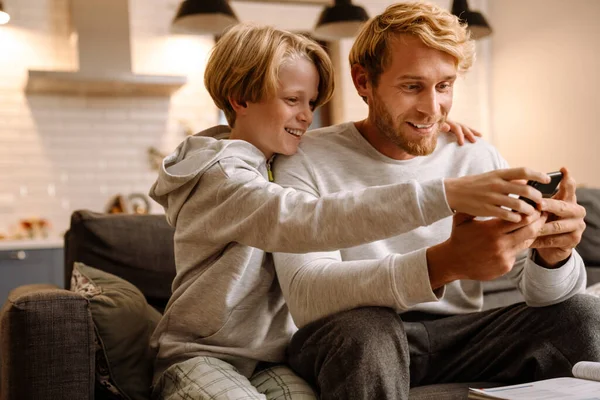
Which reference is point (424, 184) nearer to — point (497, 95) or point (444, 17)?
point (444, 17)

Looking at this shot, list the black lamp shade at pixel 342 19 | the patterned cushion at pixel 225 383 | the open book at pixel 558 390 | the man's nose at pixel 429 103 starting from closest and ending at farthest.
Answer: the open book at pixel 558 390 → the patterned cushion at pixel 225 383 → the man's nose at pixel 429 103 → the black lamp shade at pixel 342 19

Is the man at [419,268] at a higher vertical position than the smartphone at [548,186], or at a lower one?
lower

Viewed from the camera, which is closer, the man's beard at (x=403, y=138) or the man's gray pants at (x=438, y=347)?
the man's gray pants at (x=438, y=347)

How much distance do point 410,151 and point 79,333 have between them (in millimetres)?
916

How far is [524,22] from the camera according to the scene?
20.9ft

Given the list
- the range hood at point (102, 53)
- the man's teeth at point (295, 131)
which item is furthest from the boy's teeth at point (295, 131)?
the range hood at point (102, 53)

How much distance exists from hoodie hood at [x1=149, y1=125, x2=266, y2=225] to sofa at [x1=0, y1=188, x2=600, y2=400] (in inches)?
11.8

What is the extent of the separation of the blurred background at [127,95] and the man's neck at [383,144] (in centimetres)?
288

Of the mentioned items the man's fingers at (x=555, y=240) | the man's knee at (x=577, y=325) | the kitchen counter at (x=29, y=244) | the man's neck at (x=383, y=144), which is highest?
the man's neck at (x=383, y=144)

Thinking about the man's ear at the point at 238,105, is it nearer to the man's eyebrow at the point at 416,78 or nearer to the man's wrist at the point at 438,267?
the man's eyebrow at the point at 416,78

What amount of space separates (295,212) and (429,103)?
60cm

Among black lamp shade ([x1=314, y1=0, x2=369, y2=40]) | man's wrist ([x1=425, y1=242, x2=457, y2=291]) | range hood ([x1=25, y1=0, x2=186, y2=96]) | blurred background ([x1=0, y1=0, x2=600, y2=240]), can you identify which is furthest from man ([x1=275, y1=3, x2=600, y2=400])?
range hood ([x1=25, y1=0, x2=186, y2=96])

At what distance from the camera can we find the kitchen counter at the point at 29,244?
4465mm

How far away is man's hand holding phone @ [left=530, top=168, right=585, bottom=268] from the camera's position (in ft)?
4.86
